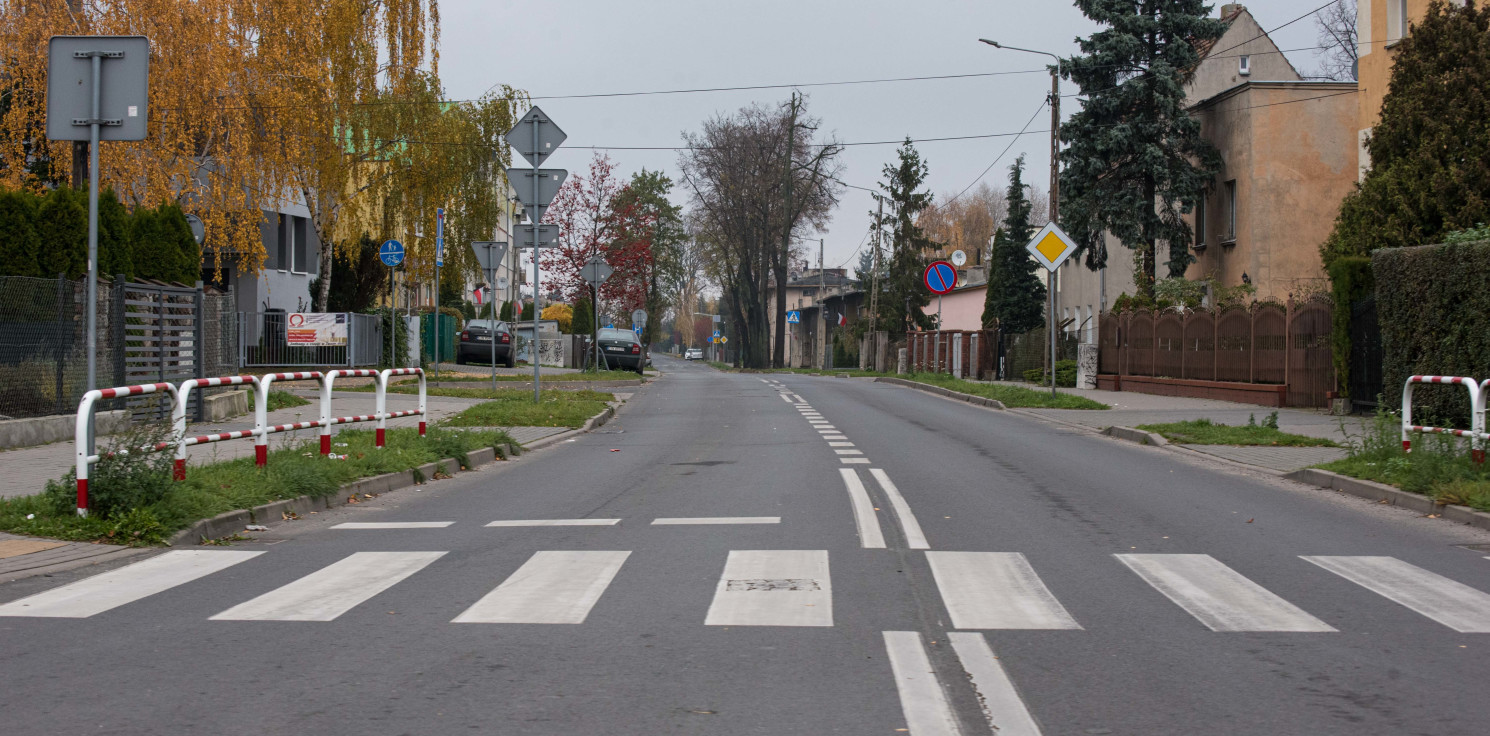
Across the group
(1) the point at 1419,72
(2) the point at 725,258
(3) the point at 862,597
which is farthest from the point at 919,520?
(2) the point at 725,258

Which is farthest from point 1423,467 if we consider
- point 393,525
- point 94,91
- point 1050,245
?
point 1050,245

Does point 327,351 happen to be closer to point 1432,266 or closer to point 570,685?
point 1432,266

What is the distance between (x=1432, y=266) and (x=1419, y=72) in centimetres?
882

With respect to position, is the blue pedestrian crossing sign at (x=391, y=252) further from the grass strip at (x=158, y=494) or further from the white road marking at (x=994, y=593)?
the white road marking at (x=994, y=593)

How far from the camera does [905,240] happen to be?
67.3m

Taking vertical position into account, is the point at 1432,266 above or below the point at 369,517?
above

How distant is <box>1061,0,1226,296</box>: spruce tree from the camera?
114 ft

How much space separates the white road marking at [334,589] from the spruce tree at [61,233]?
9.98 m

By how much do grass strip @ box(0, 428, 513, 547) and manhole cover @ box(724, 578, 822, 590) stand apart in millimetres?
4017

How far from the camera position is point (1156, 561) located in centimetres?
744

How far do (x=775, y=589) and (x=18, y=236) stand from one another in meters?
12.8

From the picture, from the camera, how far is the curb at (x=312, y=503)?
845cm

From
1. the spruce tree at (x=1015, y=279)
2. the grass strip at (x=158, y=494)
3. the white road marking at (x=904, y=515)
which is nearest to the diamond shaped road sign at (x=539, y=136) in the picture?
the grass strip at (x=158, y=494)

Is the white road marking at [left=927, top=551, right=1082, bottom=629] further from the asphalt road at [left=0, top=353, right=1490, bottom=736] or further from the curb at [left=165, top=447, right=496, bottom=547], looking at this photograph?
the curb at [left=165, top=447, right=496, bottom=547]
